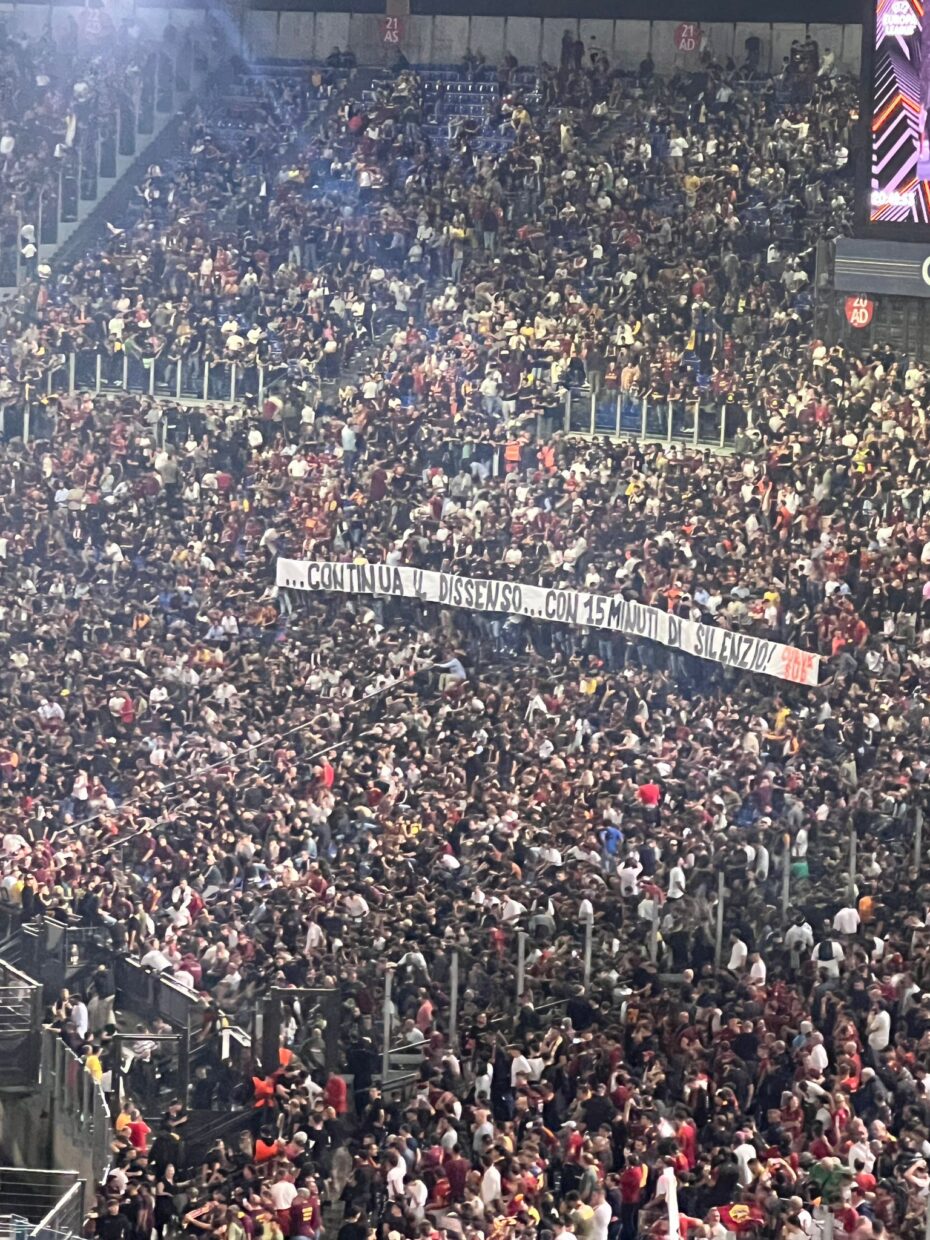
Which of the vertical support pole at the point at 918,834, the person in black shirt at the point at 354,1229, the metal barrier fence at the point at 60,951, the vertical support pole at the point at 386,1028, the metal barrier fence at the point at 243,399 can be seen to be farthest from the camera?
the metal barrier fence at the point at 243,399

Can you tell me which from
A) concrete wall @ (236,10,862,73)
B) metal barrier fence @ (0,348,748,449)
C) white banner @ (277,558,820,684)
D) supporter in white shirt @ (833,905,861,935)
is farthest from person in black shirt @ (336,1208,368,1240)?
concrete wall @ (236,10,862,73)

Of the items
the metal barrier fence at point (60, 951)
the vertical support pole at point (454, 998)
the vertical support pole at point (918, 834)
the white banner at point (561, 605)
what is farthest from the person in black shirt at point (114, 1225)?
the white banner at point (561, 605)

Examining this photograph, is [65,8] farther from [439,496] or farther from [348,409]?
[439,496]

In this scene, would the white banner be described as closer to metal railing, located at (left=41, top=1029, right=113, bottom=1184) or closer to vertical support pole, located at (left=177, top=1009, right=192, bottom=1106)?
vertical support pole, located at (left=177, top=1009, right=192, bottom=1106)

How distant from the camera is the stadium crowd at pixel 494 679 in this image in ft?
59.8

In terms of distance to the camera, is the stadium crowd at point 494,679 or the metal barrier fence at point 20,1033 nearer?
the stadium crowd at point 494,679

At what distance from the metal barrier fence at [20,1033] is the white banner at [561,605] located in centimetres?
798

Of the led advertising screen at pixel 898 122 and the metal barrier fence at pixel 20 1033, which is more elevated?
the led advertising screen at pixel 898 122

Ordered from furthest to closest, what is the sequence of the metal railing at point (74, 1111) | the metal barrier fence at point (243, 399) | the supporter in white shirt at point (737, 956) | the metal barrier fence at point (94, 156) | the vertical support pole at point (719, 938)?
the metal barrier fence at point (94, 156), the metal barrier fence at point (243, 399), the vertical support pole at point (719, 938), the supporter in white shirt at point (737, 956), the metal railing at point (74, 1111)

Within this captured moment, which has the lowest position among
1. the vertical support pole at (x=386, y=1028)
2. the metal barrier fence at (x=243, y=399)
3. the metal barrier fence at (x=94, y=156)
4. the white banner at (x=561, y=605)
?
the vertical support pole at (x=386, y=1028)

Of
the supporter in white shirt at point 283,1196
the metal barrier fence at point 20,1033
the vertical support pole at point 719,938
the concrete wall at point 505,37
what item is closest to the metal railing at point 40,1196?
the metal barrier fence at point 20,1033

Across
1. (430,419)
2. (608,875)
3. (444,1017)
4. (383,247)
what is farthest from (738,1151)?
(383,247)

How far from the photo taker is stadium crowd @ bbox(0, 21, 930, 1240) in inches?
717

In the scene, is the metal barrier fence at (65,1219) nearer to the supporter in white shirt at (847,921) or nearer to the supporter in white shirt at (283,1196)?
the supporter in white shirt at (283,1196)
